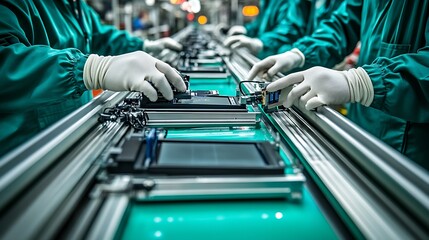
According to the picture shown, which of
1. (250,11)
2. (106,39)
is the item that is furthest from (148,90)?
(250,11)

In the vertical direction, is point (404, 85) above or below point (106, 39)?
below

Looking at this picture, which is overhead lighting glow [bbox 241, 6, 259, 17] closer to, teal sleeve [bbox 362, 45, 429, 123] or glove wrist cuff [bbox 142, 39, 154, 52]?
glove wrist cuff [bbox 142, 39, 154, 52]

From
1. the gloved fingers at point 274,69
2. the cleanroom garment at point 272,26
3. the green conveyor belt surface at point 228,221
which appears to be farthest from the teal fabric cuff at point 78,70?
the cleanroom garment at point 272,26

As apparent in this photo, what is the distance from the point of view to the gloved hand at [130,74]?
3.61ft

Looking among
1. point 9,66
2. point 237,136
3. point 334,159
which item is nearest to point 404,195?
point 334,159

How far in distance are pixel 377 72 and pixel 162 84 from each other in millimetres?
847

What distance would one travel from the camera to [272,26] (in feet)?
13.4

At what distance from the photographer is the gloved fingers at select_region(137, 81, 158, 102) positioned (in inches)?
42.9

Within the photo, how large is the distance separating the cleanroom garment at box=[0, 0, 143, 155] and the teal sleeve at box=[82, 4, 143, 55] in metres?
0.56

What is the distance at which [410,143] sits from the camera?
1.43m

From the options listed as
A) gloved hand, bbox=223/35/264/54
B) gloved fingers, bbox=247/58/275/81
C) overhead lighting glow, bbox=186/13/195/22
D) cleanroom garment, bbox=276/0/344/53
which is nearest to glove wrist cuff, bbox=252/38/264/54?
gloved hand, bbox=223/35/264/54

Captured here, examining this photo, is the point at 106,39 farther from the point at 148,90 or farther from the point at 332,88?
the point at 332,88

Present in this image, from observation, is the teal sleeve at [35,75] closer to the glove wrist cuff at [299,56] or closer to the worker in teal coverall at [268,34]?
the glove wrist cuff at [299,56]

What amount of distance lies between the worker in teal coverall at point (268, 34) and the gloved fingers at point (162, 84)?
6.20 feet
